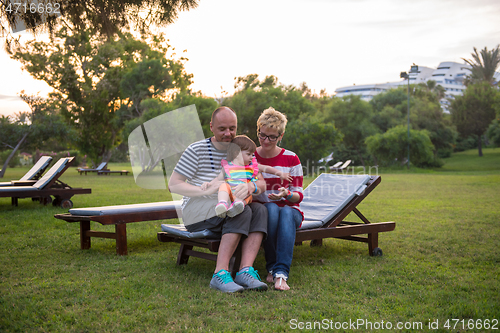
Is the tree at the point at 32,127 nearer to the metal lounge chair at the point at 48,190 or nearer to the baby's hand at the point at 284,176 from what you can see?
the metal lounge chair at the point at 48,190

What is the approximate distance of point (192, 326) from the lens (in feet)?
8.23

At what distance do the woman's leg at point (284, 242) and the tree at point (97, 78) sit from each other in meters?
24.8

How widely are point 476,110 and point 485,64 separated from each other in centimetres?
1743

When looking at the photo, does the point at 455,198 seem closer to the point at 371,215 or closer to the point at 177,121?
the point at 371,215

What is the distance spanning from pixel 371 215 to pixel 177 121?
1264cm

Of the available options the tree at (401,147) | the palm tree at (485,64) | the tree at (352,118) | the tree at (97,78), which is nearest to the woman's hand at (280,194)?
the tree at (97,78)

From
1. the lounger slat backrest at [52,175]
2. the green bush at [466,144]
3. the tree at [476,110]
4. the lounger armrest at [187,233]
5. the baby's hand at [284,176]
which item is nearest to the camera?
the lounger armrest at [187,233]

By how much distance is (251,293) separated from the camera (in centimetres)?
313

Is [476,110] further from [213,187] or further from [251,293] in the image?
[251,293]

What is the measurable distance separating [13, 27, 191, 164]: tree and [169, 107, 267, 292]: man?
24485 millimetres

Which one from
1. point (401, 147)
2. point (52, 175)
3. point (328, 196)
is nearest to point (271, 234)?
point (328, 196)

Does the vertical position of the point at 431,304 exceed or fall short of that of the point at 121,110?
it falls short

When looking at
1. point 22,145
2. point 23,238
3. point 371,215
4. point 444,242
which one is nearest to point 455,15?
point 371,215

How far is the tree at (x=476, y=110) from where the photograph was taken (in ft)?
138
